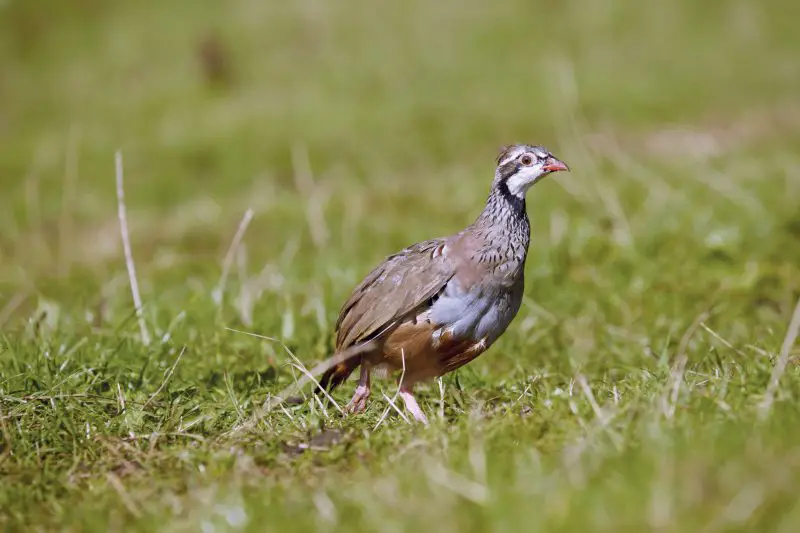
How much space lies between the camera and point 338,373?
507 cm

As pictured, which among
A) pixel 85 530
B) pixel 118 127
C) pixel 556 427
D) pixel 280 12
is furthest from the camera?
pixel 280 12

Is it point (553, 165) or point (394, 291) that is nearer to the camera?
point (394, 291)

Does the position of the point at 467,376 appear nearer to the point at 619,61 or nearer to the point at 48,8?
the point at 619,61

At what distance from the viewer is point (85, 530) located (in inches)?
137

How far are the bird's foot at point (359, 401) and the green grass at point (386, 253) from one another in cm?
17

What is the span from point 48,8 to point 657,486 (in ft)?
52.0

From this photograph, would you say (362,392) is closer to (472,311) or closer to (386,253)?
(472,311)

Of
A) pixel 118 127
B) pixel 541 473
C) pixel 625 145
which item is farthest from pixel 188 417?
pixel 118 127

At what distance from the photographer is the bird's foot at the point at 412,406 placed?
4.33 meters

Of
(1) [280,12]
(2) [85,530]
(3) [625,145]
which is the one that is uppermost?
(1) [280,12]

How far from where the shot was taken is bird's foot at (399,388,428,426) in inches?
170

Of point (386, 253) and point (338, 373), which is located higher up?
point (338, 373)

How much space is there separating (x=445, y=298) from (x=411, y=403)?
477 millimetres

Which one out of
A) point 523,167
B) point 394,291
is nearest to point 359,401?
point 394,291
